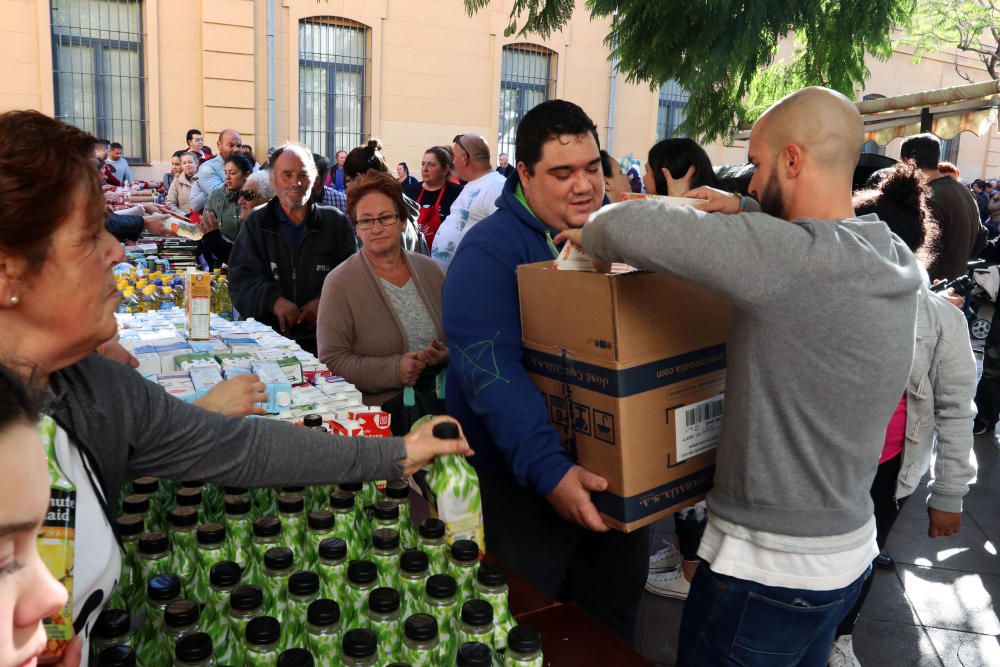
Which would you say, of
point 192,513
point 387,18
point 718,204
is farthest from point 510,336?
point 387,18

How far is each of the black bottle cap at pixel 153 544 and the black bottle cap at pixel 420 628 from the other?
1.83 feet

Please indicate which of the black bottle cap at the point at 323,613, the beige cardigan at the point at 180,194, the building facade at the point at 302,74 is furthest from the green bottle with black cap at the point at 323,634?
the building facade at the point at 302,74

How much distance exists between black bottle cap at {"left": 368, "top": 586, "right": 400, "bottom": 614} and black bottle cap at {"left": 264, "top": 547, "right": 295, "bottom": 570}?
0.20 m

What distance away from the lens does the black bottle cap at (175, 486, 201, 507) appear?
5.31 ft

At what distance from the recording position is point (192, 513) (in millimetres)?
1546

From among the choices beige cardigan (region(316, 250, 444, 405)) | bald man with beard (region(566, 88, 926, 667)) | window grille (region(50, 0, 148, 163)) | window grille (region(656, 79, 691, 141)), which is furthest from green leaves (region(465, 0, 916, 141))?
window grille (region(656, 79, 691, 141))

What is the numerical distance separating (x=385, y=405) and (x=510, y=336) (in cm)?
143

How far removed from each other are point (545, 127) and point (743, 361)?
984 mm

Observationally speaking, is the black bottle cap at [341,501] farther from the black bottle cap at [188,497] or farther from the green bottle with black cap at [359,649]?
the green bottle with black cap at [359,649]

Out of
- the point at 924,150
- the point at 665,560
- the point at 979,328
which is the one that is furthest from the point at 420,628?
the point at 979,328

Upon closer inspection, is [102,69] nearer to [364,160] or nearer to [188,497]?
[364,160]

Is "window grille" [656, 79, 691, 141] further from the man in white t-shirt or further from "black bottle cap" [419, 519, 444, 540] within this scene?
"black bottle cap" [419, 519, 444, 540]

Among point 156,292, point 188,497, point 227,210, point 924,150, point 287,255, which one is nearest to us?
point 188,497

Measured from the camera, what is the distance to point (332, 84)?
1452 cm
